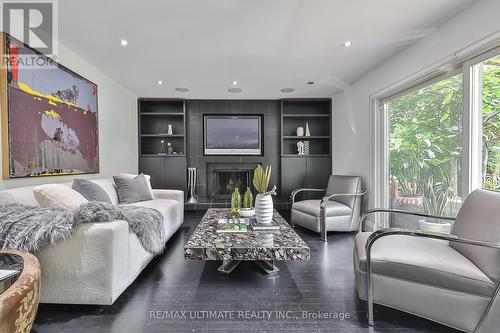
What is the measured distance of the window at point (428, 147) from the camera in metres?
2.27

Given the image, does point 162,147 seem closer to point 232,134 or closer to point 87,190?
point 232,134

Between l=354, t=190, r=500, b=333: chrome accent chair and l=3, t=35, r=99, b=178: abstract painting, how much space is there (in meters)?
2.97

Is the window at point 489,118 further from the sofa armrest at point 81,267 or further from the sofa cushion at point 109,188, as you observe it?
the sofa cushion at point 109,188

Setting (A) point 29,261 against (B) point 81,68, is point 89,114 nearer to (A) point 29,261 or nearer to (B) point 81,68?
(B) point 81,68

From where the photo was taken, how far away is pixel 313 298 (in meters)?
1.78

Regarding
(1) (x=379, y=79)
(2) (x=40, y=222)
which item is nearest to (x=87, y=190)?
(2) (x=40, y=222)

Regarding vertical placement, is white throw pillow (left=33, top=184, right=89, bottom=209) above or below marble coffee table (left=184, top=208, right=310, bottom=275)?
above

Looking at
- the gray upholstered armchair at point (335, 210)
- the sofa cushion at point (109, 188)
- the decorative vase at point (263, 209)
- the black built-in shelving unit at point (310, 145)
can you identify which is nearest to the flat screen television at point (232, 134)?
the black built-in shelving unit at point (310, 145)

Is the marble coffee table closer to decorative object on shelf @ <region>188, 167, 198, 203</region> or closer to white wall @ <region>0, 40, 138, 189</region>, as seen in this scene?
white wall @ <region>0, 40, 138, 189</region>

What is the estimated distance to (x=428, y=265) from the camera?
141 cm

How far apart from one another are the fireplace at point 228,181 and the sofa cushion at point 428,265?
11.6ft

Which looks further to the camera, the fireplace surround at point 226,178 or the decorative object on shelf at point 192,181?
the fireplace surround at point 226,178

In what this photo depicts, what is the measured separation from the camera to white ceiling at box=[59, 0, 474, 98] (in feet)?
6.47

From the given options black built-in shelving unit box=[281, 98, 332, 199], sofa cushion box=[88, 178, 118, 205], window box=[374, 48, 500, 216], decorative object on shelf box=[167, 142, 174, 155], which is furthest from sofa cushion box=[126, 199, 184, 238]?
window box=[374, 48, 500, 216]
